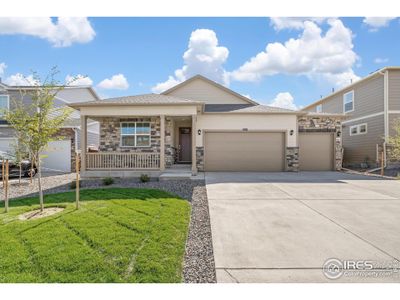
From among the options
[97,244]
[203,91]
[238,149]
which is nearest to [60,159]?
[203,91]

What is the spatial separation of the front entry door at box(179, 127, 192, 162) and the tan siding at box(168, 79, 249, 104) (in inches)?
87.9

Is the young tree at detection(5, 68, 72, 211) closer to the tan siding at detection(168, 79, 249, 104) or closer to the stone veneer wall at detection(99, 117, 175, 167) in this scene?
the stone veneer wall at detection(99, 117, 175, 167)

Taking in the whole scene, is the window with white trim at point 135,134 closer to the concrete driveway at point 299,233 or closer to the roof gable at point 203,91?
the roof gable at point 203,91

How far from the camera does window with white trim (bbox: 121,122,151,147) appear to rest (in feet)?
44.0

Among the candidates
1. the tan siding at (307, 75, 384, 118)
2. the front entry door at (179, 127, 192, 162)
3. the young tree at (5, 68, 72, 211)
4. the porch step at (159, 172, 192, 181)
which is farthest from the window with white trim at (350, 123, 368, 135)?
the young tree at (5, 68, 72, 211)

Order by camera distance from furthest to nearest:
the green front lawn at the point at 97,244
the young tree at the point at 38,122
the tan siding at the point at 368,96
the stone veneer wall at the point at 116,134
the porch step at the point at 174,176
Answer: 1. the tan siding at the point at 368,96
2. the stone veneer wall at the point at 116,134
3. the porch step at the point at 174,176
4. the young tree at the point at 38,122
5. the green front lawn at the point at 97,244

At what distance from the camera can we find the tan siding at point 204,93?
15664mm

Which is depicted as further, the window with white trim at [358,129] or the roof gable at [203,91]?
the window with white trim at [358,129]

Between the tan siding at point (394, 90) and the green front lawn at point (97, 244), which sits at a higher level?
the tan siding at point (394, 90)

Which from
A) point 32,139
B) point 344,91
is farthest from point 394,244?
point 344,91

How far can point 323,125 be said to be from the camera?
1412 cm

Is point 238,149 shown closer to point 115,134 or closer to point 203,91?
point 203,91

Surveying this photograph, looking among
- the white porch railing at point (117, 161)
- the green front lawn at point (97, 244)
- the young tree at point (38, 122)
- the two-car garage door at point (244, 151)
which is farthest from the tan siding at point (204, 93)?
the green front lawn at point (97, 244)

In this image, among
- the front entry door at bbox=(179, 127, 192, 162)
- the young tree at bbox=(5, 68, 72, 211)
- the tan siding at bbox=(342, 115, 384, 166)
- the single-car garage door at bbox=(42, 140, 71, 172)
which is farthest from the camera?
the tan siding at bbox=(342, 115, 384, 166)
